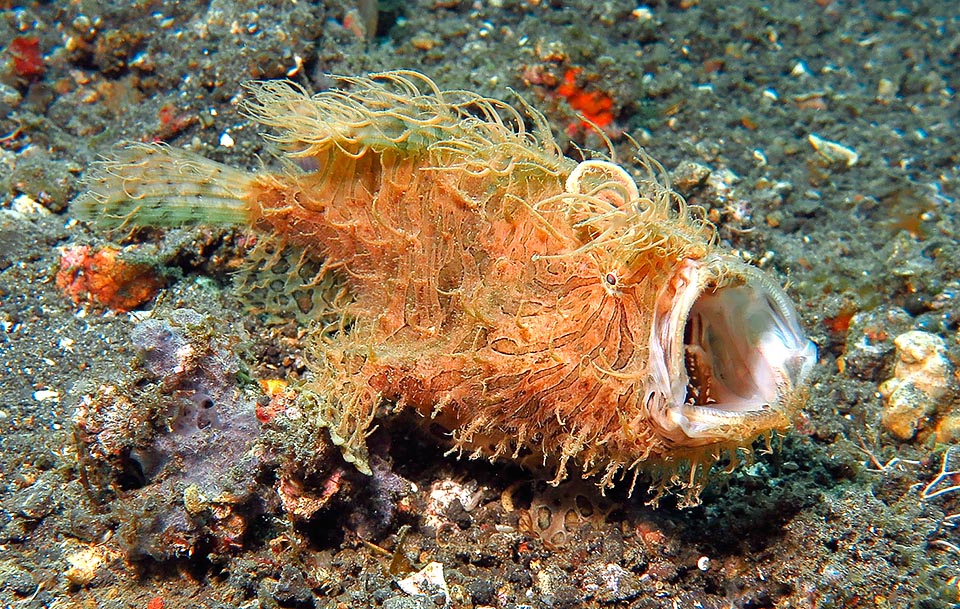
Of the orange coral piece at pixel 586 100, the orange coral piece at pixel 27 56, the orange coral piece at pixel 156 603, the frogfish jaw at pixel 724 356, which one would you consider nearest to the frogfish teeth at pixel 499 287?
the frogfish jaw at pixel 724 356

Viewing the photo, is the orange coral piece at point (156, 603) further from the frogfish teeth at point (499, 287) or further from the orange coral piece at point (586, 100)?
the orange coral piece at point (586, 100)

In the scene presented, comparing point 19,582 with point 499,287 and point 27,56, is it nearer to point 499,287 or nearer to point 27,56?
point 499,287

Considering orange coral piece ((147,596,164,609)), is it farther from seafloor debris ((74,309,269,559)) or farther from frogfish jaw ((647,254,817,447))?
frogfish jaw ((647,254,817,447))

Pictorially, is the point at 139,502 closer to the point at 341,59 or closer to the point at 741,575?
the point at 741,575

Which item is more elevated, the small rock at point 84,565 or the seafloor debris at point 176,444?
the seafloor debris at point 176,444

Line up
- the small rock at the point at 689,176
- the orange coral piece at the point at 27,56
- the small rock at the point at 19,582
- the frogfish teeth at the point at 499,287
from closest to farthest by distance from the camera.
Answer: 1. the frogfish teeth at the point at 499,287
2. the small rock at the point at 19,582
3. the small rock at the point at 689,176
4. the orange coral piece at the point at 27,56
